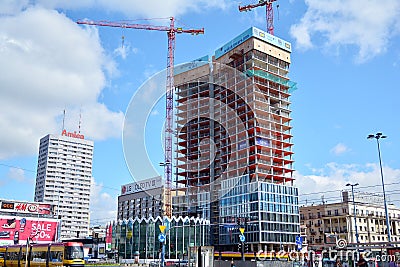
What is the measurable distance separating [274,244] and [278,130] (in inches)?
1137

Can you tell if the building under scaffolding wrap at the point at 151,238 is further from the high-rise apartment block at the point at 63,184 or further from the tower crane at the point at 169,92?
the high-rise apartment block at the point at 63,184

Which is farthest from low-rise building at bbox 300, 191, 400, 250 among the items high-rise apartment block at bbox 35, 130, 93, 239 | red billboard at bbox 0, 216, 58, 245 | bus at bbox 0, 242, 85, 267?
high-rise apartment block at bbox 35, 130, 93, 239

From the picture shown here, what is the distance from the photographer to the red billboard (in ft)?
264

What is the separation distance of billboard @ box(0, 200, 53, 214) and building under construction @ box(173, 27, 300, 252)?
3714 centimetres

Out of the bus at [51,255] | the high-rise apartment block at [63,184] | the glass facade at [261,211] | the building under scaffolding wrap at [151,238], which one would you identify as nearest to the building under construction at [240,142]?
the glass facade at [261,211]

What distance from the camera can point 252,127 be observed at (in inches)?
4077

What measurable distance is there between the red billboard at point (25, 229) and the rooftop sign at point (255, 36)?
63.5m

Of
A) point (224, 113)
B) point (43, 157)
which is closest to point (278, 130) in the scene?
point (224, 113)

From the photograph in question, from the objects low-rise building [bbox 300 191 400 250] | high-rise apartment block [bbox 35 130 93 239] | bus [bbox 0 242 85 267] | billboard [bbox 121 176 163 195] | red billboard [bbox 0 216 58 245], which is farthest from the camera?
high-rise apartment block [bbox 35 130 93 239]

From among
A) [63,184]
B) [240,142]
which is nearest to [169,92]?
[240,142]

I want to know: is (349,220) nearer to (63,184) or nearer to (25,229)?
(25,229)

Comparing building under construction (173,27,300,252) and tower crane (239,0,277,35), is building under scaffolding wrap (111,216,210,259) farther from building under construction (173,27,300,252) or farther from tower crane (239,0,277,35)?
tower crane (239,0,277,35)

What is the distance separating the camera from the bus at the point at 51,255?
39531mm

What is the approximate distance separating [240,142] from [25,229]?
52.7m
